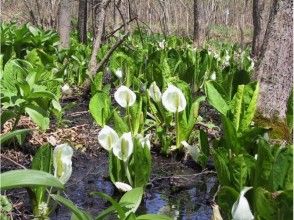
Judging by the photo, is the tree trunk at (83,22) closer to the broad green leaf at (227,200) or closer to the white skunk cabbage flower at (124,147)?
the white skunk cabbage flower at (124,147)

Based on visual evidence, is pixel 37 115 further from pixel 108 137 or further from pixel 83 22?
pixel 83 22

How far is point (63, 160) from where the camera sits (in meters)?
2.03

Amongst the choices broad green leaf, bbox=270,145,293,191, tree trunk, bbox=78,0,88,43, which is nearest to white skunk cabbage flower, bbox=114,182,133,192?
broad green leaf, bbox=270,145,293,191

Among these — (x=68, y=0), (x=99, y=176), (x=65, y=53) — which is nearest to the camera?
(x=99, y=176)

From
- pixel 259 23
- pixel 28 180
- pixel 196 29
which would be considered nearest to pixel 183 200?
pixel 28 180

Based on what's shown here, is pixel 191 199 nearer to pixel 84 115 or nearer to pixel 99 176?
pixel 99 176

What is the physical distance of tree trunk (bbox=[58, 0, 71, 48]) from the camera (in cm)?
795

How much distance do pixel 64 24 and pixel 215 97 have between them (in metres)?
5.60

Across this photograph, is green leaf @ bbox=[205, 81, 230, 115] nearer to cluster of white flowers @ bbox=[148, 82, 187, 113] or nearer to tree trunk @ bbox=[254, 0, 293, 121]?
cluster of white flowers @ bbox=[148, 82, 187, 113]

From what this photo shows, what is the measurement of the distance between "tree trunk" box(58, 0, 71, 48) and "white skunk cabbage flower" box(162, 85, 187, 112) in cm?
517

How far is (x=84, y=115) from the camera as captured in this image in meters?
4.66

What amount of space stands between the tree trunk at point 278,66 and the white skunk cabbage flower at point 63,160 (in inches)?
62.1

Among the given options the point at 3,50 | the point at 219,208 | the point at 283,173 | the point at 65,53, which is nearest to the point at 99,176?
the point at 219,208

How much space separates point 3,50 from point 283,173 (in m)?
4.42
